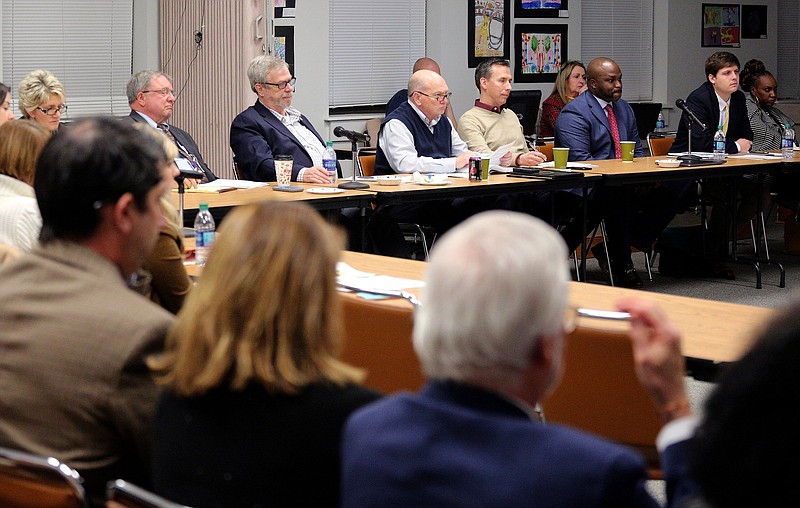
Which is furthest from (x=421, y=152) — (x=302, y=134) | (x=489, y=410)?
(x=489, y=410)

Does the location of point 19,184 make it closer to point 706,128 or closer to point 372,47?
point 706,128

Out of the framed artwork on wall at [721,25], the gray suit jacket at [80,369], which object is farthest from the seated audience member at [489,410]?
the framed artwork on wall at [721,25]

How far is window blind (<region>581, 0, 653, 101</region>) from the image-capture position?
10.7m

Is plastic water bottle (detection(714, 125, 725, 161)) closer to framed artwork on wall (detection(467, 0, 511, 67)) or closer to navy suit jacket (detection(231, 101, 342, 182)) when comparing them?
navy suit jacket (detection(231, 101, 342, 182))

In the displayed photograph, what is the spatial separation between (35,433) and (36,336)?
0.16 metres

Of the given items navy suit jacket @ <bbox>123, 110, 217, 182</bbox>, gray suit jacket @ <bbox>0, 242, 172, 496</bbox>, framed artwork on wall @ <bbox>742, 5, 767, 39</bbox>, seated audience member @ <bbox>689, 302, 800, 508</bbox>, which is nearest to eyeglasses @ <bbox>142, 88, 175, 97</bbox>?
navy suit jacket @ <bbox>123, 110, 217, 182</bbox>

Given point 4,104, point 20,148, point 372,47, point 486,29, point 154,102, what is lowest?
point 20,148

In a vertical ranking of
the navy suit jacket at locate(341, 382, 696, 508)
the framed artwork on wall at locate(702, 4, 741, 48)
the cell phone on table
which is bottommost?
the navy suit jacket at locate(341, 382, 696, 508)

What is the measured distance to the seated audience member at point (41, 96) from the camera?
19.3 ft

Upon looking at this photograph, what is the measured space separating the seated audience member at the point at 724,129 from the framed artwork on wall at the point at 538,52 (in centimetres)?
280

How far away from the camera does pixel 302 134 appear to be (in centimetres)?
651

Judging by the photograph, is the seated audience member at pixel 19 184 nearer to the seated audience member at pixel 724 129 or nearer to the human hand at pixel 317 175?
the human hand at pixel 317 175

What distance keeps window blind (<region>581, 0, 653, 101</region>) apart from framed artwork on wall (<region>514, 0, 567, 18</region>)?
14.0 inches

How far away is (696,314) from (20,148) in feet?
6.35
